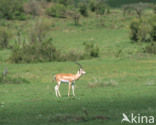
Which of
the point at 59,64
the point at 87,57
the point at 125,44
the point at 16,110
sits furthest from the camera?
the point at 125,44

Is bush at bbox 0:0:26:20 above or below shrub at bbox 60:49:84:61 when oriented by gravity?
above

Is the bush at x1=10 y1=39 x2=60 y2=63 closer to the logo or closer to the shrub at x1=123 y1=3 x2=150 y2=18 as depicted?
the logo

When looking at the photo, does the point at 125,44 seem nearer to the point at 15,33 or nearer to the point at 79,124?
the point at 15,33

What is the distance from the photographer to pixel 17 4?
76188 mm

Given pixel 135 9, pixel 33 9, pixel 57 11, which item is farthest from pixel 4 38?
pixel 135 9

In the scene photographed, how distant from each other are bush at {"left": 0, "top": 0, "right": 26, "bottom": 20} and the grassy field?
83.0ft

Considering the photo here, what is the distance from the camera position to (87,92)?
1995cm

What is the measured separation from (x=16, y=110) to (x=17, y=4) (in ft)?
205

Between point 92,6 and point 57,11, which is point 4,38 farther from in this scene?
point 92,6

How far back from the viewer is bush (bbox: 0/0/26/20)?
70562mm

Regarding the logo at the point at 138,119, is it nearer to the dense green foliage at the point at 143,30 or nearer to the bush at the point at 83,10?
the dense green foliage at the point at 143,30

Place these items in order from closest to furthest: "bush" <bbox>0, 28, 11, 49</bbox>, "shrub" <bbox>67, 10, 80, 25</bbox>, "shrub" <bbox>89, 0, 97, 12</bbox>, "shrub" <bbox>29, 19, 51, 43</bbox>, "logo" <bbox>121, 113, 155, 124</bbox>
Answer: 1. "logo" <bbox>121, 113, 155, 124</bbox>
2. "shrub" <bbox>29, 19, 51, 43</bbox>
3. "bush" <bbox>0, 28, 11, 49</bbox>
4. "shrub" <bbox>67, 10, 80, 25</bbox>
5. "shrub" <bbox>89, 0, 97, 12</bbox>

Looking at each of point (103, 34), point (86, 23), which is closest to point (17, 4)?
point (86, 23)

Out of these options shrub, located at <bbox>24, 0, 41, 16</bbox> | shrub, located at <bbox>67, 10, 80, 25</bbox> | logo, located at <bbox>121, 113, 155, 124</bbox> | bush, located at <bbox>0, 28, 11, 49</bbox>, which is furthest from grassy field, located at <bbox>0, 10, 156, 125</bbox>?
shrub, located at <bbox>24, 0, 41, 16</bbox>
